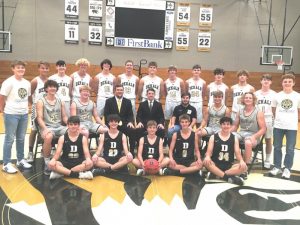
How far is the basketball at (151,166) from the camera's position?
4957 millimetres

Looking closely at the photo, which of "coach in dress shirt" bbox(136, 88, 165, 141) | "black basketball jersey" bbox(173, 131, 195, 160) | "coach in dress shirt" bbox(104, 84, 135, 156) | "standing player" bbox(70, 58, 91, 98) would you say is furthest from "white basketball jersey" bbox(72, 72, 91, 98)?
"black basketball jersey" bbox(173, 131, 195, 160)

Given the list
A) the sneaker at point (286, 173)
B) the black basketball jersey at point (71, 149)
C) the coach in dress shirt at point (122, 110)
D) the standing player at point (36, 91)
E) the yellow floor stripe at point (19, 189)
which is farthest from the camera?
the coach in dress shirt at point (122, 110)

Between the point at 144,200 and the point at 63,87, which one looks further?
the point at 63,87

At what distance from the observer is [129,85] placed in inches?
255

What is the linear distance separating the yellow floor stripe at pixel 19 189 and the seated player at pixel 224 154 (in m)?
2.30

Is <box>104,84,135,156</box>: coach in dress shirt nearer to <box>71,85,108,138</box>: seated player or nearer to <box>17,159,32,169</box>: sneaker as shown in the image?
<box>71,85,108,138</box>: seated player

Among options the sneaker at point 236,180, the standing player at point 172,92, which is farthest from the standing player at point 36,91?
the sneaker at point 236,180

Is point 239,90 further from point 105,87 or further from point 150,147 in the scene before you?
point 105,87

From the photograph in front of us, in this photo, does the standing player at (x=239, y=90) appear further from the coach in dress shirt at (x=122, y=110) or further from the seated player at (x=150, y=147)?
the coach in dress shirt at (x=122, y=110)

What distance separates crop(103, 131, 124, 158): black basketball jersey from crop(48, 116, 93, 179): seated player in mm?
369

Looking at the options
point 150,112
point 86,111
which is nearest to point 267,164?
point 150,112

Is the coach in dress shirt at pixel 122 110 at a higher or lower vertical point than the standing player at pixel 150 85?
lower

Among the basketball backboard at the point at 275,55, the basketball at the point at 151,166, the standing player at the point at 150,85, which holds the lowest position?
the basketball at the point at 151,166

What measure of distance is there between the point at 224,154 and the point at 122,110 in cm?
195
